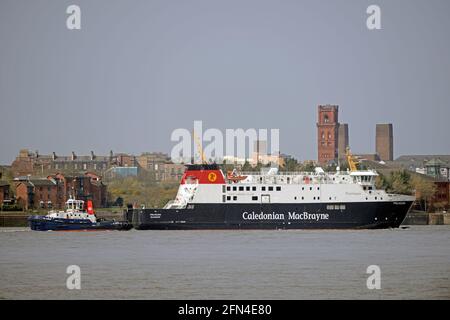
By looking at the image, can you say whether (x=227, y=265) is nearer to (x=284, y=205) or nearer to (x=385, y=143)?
(x=284, y=205)

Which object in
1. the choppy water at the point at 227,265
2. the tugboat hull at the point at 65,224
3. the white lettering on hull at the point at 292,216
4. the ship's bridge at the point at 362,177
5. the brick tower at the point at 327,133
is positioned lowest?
the choppy water at the point at 227,265

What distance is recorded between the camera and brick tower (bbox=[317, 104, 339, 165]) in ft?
554

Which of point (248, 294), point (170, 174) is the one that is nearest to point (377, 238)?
point (248, 294)

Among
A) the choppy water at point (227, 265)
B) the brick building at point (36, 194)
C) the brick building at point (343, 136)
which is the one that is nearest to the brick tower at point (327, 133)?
the brick building at point (343, 136)

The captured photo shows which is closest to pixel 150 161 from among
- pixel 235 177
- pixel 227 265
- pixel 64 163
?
pixel 64 163

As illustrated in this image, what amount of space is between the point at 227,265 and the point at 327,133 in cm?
12617

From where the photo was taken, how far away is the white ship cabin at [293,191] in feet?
241

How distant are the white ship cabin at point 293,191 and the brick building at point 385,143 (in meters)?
107

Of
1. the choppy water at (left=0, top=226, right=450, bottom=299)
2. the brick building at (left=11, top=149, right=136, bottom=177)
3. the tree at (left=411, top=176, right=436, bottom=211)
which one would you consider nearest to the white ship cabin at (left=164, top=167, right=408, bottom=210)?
the choppy water at (left=0, top=226, right=450, bottom=299)

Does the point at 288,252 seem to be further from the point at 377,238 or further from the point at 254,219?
the point at 254,219

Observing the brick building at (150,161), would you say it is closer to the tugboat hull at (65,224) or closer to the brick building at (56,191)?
the brick building at (56,191)

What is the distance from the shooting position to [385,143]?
18238 cm

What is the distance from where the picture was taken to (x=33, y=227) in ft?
252
